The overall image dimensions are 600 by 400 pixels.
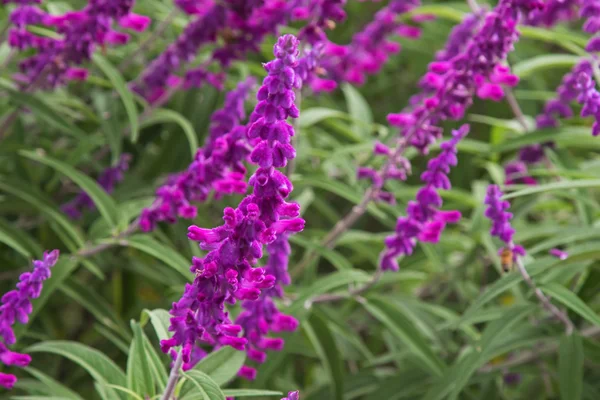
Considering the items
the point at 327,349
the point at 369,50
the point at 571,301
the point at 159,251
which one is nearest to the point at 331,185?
the point at 327,349

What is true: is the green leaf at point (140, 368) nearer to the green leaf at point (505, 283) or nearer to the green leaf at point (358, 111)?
the green leaf at point (505, 283)

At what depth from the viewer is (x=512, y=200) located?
2.97 meters

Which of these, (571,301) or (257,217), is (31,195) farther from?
(571,301)

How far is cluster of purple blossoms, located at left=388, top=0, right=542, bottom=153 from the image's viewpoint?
212 centimetres

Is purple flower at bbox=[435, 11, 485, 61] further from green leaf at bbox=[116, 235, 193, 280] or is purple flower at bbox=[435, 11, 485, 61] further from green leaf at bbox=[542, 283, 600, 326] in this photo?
green leaf at bbox=[116, 235, 193, 280]

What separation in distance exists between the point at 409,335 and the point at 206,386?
1.08 meters

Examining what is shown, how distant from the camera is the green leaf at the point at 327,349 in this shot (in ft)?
8.19

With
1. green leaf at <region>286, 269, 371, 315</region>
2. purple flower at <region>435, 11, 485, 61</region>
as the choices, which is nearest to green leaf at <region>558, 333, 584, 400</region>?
green leaf at <region>286, 269, 371, 315</region>

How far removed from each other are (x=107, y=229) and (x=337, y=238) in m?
0.75

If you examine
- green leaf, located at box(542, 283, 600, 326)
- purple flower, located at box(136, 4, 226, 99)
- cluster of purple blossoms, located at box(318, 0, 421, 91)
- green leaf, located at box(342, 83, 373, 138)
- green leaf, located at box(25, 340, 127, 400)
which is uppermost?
cluster of purple blossoms, located at box(318, 0, 421, 91)

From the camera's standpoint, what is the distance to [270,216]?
139 centimetres

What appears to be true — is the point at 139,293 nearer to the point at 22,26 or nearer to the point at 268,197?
the point at 22,26

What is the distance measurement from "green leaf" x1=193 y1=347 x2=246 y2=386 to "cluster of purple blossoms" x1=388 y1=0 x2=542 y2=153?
81 cm

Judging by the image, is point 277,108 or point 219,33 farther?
point 219,33
